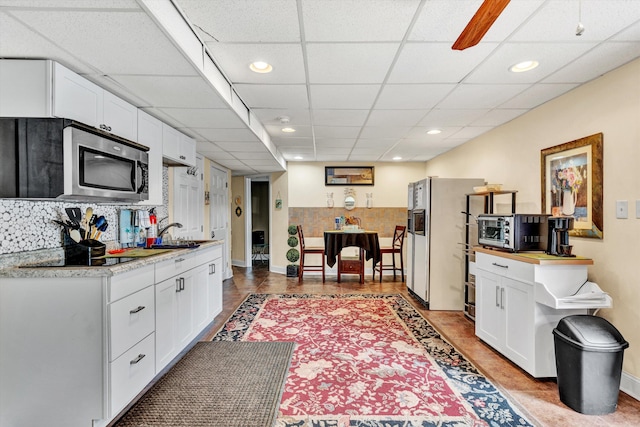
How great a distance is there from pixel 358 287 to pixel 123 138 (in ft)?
13.6

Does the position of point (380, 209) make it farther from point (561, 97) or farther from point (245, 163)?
point (561, 97)

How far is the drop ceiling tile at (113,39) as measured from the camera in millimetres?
1524

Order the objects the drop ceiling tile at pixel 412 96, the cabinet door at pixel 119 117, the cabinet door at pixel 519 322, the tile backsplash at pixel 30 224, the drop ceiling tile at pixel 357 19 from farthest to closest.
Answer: the drop ceiling tile at pixel 412 96 → the cabinet door at pixel 519 322 → the cabinet door at pixel 119 117 → the tile backsplash at pixel 30 224 → the drop ceiling tile at pixel 357 19

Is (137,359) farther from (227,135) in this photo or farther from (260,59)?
(227,135)

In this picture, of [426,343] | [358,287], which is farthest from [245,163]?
[426,343]

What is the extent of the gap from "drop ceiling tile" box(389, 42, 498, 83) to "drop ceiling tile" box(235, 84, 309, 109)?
0.85 m

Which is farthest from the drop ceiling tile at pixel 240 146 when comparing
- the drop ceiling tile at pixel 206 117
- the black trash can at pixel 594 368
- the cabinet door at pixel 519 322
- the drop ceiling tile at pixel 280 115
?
the black trash can at pixel 594 368

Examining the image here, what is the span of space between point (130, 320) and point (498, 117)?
13.2ft

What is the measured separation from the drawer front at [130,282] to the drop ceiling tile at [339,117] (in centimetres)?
224

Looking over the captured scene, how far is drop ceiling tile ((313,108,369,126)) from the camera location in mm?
3502


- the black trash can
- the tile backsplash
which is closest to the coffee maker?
the black trash can

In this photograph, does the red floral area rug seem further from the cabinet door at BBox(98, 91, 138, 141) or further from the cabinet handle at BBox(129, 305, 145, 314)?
the cabinet door at BBox(98, 91, 138, 141)

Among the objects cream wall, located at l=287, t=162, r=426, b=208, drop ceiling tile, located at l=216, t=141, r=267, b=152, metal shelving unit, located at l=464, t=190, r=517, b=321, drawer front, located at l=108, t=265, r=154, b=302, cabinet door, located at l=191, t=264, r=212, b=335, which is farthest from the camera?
cream wall, located at l=287, t=162, r=426, b=208

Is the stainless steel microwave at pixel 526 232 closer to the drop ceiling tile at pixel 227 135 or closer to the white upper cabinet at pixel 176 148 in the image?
the drop ceiling tile at pixel 227 135
